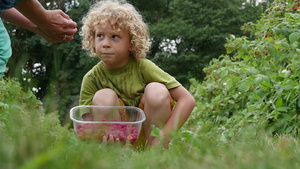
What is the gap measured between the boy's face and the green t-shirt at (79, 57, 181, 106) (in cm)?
6

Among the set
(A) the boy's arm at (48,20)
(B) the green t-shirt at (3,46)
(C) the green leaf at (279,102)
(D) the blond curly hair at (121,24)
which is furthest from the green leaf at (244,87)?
(B) the green t-shirt at (3,46)

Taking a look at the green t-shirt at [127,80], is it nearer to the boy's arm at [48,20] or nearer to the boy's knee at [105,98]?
the boy's knee at [105,98]

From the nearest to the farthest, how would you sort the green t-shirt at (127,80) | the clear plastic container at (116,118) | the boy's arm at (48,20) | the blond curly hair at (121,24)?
the clear plastic container at (116,118), the boy's arm at (48,20), the green t-shirt at (127,80), the blond curly hair at (121,24)

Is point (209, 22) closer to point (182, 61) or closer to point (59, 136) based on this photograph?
point (182, 61)

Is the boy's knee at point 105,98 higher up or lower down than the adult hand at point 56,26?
lower down

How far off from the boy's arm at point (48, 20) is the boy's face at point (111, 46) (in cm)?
25

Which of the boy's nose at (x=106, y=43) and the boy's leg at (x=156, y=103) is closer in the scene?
the boy's leg at (x=156, y=103)

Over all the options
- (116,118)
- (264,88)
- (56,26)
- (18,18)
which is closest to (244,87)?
(264,88)

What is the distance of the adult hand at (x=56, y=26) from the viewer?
8.22ft

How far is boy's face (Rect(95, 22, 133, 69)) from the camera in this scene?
9.15 feet

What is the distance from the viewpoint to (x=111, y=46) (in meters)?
2.80

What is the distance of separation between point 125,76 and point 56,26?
0.57 metres

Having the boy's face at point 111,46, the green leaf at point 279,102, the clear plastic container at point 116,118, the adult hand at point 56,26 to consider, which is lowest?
the clear plastic container at point 116,118

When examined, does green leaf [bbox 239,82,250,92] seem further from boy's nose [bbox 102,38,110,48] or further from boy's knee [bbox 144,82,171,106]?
boy's nose [bbox 102,38,110,48]
